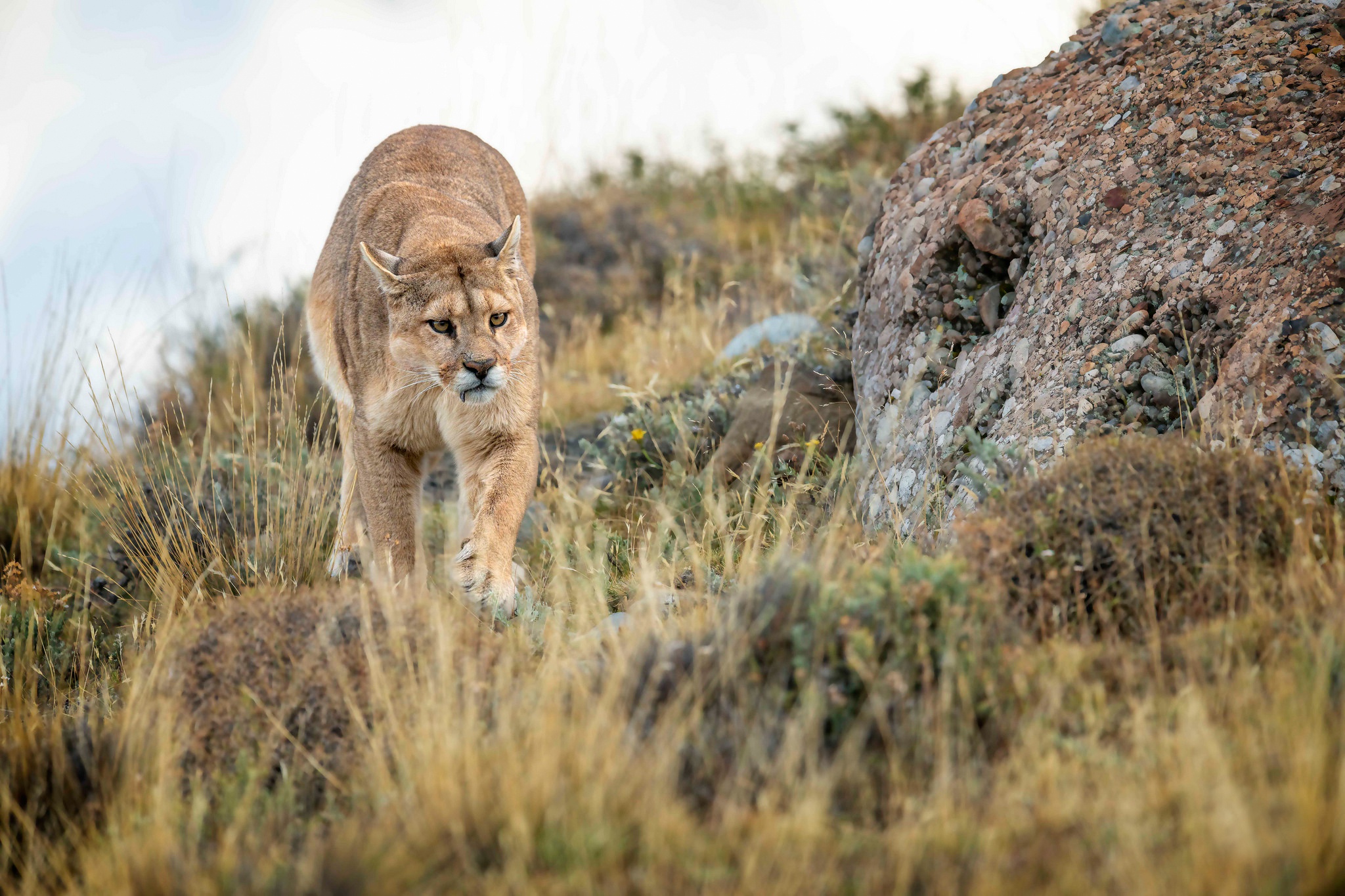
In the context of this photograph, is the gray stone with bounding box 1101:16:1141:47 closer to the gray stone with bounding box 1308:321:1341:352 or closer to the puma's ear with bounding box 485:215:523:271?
the gray stone with bounding box 1308:321:1341:352

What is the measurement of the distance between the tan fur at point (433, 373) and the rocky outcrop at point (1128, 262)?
1.56m

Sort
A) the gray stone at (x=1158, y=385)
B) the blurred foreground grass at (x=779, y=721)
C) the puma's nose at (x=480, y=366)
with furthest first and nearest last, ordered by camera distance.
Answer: the puma's nose at (x=480, y=366) < the gray stone at (x=1158, y=385) < the blurred foreground grass at (x=779, y=721)

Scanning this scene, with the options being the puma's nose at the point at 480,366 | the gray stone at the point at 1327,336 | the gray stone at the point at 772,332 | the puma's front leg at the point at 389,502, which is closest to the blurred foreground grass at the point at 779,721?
the gray stone at the point at 1327,336

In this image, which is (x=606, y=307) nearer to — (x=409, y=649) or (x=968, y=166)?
(x=968, y=166)

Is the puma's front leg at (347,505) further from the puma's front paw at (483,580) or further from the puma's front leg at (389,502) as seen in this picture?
the puma's front paw at (483,580)

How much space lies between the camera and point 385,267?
4.81 metres

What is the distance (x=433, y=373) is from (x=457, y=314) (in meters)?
Result: 0.26

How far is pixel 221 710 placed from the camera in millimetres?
3127

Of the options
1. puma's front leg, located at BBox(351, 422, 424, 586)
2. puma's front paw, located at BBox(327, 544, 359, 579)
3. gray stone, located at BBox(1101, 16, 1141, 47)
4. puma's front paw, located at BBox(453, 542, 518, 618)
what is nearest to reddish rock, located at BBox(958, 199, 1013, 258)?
gray stone, located at BBox(1101, 16, 1141, 47)

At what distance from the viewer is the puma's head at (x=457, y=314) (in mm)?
4676

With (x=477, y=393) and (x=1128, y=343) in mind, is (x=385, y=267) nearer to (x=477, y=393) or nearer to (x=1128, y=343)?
(x=477, y=393)

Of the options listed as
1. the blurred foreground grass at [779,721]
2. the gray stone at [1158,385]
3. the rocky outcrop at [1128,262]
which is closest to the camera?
the blurred foreground grass at [779,721]

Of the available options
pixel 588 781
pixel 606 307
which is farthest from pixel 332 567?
pixel 606 307

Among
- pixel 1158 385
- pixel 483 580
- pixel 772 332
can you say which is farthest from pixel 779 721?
pixel 772 332
